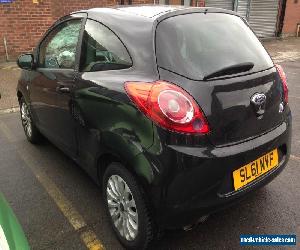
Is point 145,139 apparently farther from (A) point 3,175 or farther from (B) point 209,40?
(A) point 3,175

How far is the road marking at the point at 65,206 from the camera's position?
2.73m

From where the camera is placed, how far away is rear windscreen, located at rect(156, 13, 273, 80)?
234 cm

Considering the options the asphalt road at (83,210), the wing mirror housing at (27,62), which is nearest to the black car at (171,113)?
the asphalt road at (83,210)

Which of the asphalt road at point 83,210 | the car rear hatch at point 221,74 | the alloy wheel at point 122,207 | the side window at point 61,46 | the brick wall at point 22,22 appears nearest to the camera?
the car rear hatch at point 221,74

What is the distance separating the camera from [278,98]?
105 inches

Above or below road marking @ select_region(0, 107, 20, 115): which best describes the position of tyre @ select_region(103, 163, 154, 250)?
above

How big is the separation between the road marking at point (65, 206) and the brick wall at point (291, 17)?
15.4 meters

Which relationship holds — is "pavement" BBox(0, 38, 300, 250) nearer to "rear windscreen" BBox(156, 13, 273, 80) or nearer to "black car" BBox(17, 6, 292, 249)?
"black car" BBox(17, 6, 292, 249)

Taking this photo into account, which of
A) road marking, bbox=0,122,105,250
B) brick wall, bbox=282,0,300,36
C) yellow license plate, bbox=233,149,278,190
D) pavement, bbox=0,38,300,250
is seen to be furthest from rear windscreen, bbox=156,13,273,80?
brick wall, bbox=282,0,300,36

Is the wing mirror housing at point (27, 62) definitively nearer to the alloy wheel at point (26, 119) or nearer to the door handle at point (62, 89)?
the alloy wheel at point (26, 119)

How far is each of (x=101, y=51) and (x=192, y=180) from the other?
1265mm

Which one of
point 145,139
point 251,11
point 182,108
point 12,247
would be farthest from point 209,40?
point 251,11

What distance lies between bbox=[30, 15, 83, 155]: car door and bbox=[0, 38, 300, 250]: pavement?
40 cm

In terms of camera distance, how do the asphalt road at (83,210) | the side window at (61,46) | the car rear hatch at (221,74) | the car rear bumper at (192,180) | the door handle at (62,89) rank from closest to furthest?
the car rear bumper at (192,180)
the car rear hatch at (221,74)
the asphalt road at (83,210)
the door handle at (62,89)
the side window at (61,46)
